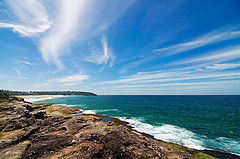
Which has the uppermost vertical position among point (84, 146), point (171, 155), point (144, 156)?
point (84, 146)

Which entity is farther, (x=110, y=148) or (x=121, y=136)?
(x=121, y=136)

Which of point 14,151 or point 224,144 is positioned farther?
point 224,144

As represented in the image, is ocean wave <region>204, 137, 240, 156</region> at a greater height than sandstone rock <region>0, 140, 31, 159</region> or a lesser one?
lesser

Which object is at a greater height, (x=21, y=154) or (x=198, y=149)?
(x=21, y=154)

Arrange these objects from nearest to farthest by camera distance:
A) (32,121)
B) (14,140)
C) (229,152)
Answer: (14,140), (229,152), (32,121)

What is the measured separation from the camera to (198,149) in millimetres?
19797

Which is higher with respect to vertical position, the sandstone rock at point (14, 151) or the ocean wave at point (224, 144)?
the sandstone rock at point (14, 151)

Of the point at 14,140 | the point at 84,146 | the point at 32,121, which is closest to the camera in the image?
the point at 84,146

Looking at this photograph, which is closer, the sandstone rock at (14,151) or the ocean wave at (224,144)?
the sandstone rock at (14,151)

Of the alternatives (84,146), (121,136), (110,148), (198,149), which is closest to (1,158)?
(84,146)

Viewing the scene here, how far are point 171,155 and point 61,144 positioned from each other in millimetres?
14171

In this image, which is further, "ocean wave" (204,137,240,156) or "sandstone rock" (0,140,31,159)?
"ocean wave" (204,137,240,156)

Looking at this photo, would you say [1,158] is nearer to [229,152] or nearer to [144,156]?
[144,156]

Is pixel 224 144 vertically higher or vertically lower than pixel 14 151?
lower
